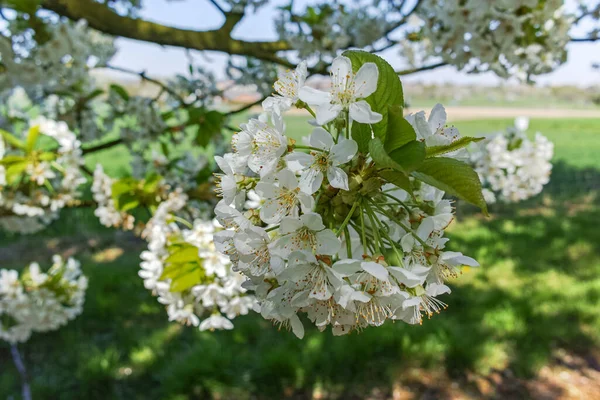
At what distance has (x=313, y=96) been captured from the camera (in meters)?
0.61

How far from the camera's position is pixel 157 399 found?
299 cm

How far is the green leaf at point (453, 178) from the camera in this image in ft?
1.66

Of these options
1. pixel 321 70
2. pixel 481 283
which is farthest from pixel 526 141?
pixel 481 283

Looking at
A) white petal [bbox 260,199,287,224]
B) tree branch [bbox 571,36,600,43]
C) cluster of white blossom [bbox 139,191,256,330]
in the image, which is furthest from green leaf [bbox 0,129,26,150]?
tree branch [bbox 571,36,600,43]

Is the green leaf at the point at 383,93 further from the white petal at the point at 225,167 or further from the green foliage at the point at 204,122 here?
the green foliage at the point at 204,122

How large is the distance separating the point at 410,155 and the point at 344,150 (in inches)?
3.4

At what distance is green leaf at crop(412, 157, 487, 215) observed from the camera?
19.9 inches

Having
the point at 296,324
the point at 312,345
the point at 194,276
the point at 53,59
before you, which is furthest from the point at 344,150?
the point at 312,345

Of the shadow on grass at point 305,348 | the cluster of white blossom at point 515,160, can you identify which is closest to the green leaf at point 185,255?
the cluster of white blossom at point 515,160

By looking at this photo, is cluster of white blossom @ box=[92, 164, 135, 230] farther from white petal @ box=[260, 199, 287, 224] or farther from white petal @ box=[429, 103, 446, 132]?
white petal @ box=[429, 103, 446, 132]

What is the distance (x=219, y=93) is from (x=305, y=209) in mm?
1919

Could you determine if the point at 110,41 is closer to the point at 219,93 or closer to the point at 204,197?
the point at 219,93

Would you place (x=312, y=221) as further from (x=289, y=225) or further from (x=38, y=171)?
(x=38, y=171)

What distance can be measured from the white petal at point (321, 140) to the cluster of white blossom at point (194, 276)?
1.68ft
